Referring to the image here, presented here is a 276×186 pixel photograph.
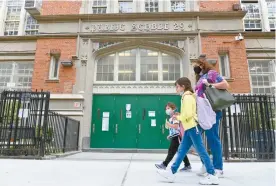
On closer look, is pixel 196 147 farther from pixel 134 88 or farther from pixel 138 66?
pixel 138 66

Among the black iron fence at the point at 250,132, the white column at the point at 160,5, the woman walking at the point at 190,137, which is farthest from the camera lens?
the white column at the point at 160,5

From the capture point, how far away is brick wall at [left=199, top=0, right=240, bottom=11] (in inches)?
521

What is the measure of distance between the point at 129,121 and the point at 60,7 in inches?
319

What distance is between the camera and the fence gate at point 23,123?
6.77 metres

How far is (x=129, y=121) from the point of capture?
12.5 m

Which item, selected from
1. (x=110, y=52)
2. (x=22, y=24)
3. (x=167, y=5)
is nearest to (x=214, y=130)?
(x=110, y=52)

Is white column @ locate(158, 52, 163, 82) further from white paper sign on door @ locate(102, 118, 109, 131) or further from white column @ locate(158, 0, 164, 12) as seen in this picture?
white paper sign on door @ locate(102, 118, 109, 131)

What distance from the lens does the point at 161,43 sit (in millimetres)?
13109

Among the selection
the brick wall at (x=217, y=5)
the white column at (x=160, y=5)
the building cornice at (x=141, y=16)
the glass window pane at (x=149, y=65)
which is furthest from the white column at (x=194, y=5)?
the glass window pane at (x=149, y=65)

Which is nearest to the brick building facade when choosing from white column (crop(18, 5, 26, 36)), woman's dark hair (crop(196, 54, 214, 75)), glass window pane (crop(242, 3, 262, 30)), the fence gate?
glass window pane (crop(242, 3, 262, 30))

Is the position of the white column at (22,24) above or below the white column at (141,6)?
below

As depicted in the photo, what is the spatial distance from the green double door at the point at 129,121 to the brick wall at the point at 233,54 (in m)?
3.16

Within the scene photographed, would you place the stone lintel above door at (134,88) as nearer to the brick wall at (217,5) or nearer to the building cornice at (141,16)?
the building cornice at (141,16)

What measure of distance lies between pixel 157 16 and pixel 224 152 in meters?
9.19
